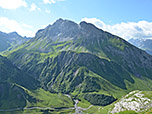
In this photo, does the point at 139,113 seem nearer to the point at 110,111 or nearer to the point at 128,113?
the point at 128,113

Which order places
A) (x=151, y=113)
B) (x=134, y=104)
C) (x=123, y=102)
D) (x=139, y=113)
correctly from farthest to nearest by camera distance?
(x=123, y=102) → (x=134, y=104) → (x=139, y=113) → (x=151, y=113)


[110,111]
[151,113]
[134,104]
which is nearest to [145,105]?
[134,104]

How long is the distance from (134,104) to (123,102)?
1563 cm

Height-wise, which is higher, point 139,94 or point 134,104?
point 139,94

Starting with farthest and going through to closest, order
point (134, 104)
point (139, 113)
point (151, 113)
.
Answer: point (134, 104) < point (139, 113) < point (151, 113)

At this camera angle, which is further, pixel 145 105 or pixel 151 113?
pixel 145 105

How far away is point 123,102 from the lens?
18612 cm

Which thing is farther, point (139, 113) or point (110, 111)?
point (110, 111)

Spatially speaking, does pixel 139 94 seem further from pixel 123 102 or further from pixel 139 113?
pixel 139 113

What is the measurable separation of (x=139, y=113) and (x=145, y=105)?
12.9 m

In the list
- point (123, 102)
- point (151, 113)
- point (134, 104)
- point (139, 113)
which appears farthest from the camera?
point (123, 102)

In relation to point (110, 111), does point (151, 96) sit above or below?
above

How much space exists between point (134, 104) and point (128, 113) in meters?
14.6

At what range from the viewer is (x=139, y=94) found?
7402 inches
